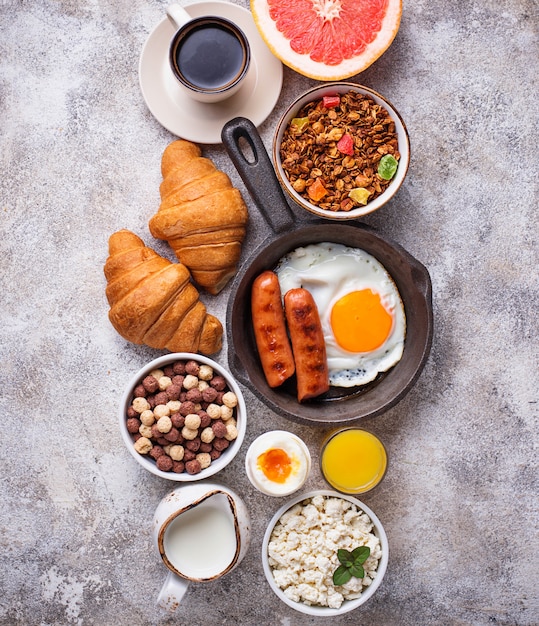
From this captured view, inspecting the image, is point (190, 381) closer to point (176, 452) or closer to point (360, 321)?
point (176, 452)

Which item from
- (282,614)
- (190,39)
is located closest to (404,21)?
(190,39)

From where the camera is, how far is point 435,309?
123 inches

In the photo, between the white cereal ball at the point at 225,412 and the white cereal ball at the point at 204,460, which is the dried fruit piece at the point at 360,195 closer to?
the white cereal ball at the point at 225,412

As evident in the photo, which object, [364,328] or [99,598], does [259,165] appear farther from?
[99,598]

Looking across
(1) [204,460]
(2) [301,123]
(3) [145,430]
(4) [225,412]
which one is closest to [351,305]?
(4) [225,412]

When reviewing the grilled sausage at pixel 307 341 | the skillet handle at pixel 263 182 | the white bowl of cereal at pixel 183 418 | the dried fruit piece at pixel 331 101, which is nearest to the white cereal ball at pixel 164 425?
the white bowl of cereal at pixel 183 418

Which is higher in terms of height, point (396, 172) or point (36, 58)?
point (36, 58)

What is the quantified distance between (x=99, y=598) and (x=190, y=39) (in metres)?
2.81

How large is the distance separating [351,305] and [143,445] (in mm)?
1177

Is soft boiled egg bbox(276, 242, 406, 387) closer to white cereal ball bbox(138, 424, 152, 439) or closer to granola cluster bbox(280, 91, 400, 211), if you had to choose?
granola cluster bbox(280, 91, 400, 211)

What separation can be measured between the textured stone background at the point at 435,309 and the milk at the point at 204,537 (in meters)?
0.37

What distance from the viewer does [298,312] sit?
274cm

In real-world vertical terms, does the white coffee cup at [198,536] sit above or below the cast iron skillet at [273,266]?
below

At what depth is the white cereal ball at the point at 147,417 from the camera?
2.83 meters
